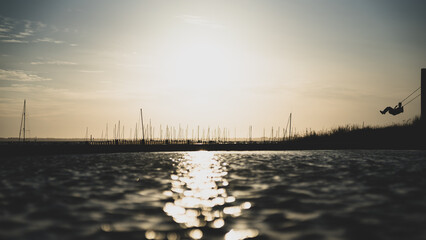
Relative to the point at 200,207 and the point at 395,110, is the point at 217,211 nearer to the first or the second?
the point at 200,207

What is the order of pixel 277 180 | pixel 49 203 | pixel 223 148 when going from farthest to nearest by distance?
pixel 223 148 < pixel 277 180 < pixel 49 203

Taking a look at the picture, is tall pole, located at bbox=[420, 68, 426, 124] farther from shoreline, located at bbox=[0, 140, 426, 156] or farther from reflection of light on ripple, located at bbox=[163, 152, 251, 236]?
reflection of light on ripple, located at bbox=[163, 152, 251, 236]

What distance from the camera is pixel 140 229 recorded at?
451 inches

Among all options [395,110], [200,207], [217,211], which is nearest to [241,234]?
[217,211]

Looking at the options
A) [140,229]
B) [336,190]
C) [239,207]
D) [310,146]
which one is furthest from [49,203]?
[310,146]

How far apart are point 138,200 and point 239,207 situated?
208 inches

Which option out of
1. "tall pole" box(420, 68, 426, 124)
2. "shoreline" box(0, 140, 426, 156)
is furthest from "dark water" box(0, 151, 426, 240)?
"tall pole" box(420, 68, 426, 124)

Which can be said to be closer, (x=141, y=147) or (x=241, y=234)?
(x=241, y=234)

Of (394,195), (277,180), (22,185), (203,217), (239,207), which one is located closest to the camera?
(203,217)

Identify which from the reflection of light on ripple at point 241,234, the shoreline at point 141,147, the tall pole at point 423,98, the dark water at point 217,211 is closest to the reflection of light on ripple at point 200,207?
the dark water at point 217,211

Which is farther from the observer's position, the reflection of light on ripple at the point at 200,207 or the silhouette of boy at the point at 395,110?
the silhouette of boy at the point at 395,110

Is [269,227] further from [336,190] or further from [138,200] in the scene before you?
[336,190]

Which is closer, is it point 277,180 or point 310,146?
point 277,180

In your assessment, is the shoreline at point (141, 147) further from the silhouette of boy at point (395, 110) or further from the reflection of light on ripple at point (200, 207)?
the reflection of light on ripple at point (200, 207)
